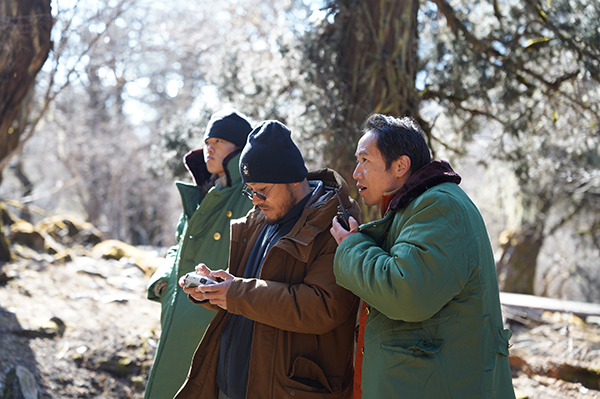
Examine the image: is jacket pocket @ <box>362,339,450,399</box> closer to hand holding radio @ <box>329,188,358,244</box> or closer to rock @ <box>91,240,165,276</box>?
hand holding radio @ <box>329,188,358,244</box>

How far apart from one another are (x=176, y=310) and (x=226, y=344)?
29.9 inches

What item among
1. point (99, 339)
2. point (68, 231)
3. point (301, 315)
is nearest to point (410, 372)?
point (301, 315)

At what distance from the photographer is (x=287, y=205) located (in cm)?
211

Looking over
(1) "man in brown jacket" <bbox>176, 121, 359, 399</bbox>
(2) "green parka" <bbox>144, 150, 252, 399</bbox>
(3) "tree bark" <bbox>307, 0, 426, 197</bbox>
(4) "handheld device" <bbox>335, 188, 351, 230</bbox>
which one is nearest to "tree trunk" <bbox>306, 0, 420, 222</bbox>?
(3) "tree bark" <bbox>307, 0, 426, 197</bbox>

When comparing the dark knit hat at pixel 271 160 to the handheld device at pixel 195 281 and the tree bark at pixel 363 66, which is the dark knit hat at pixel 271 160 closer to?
the handheld device at pixel 195 281

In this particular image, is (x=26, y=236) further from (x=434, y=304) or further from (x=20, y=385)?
(x=434, y=304)

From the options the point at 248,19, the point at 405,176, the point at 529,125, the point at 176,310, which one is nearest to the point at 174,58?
the point at 248,19

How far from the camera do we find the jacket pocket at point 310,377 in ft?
6.08

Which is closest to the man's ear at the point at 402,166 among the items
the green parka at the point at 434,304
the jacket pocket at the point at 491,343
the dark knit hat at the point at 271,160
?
the green parka at the point at 434,304

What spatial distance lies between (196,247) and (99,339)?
2.29 meters

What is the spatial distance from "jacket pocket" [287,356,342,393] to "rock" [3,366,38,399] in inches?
102

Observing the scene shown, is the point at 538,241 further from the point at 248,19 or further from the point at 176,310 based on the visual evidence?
the point at 176,310

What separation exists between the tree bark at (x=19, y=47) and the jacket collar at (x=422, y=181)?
3.44m

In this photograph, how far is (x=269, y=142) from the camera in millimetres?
2109
